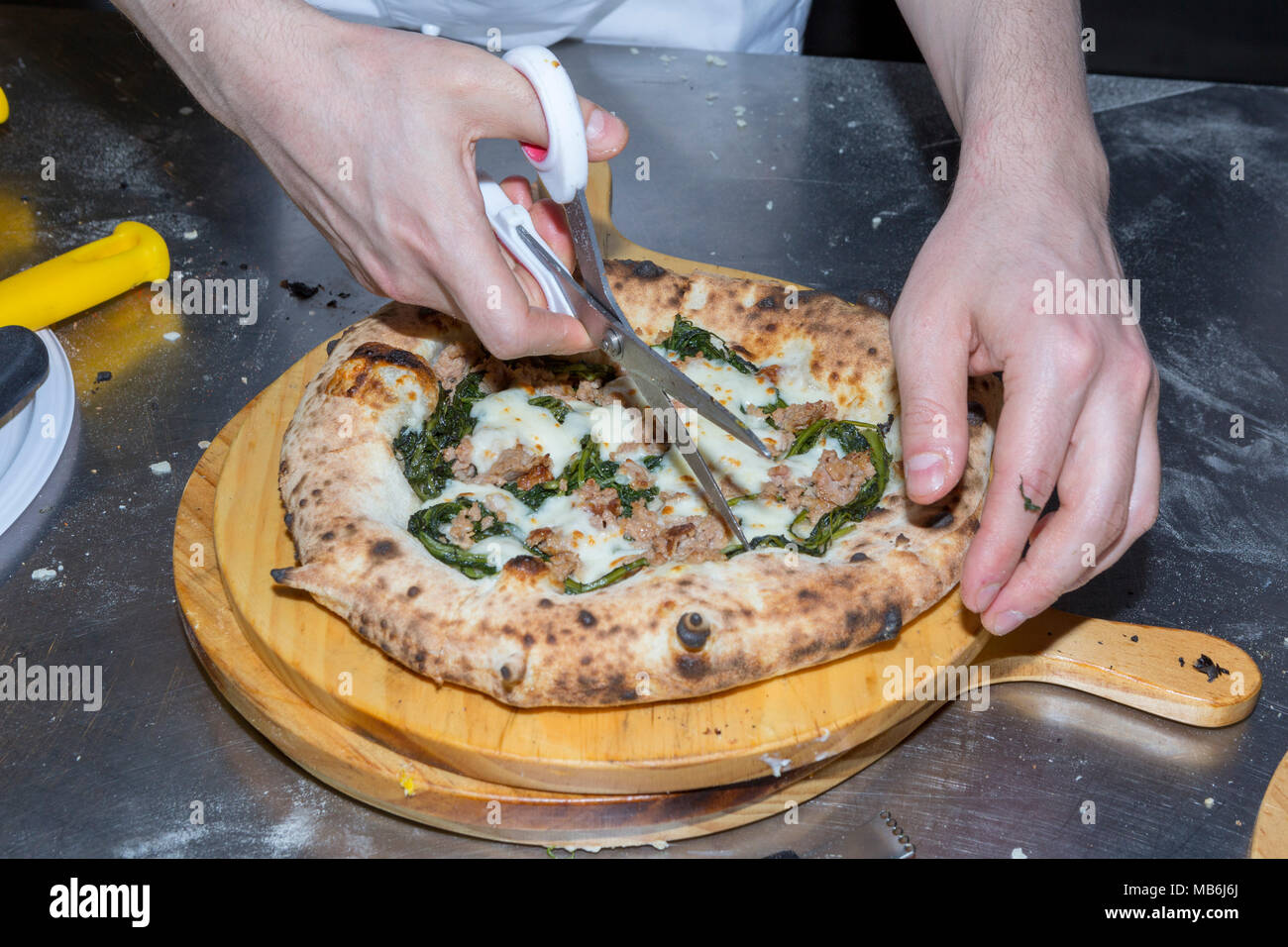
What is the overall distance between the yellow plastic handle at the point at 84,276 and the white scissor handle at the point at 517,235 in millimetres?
1699

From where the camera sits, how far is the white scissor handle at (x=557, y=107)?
8.00ft

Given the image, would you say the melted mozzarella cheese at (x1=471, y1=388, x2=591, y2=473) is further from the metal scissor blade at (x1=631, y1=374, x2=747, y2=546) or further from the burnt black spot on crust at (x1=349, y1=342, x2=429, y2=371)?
the metal scissor blade at (x1=631, y1=374, x2=747, y2=546)

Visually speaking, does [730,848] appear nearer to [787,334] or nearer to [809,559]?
[809,559]

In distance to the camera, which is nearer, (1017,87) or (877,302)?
(1017,87)

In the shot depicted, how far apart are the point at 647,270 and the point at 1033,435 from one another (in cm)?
156

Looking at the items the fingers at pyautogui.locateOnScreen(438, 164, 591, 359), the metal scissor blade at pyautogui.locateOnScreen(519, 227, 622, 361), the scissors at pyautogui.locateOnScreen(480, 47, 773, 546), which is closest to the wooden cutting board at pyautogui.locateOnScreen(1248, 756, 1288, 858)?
the scissors at pyautogui.locateOnScreen(480, 47, 773, 546)

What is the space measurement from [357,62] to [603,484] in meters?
1.20

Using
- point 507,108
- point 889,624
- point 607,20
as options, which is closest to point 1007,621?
point 889,624

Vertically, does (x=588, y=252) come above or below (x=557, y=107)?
below

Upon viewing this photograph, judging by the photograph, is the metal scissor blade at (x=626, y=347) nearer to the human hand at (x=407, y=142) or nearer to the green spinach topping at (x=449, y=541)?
the human hand at (x=407, y=142)

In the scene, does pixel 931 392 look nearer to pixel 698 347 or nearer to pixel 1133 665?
pixel 1133 665

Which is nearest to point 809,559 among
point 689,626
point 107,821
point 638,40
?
point 689,626

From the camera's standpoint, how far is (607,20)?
16.9ft

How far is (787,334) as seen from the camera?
3.49 metres
